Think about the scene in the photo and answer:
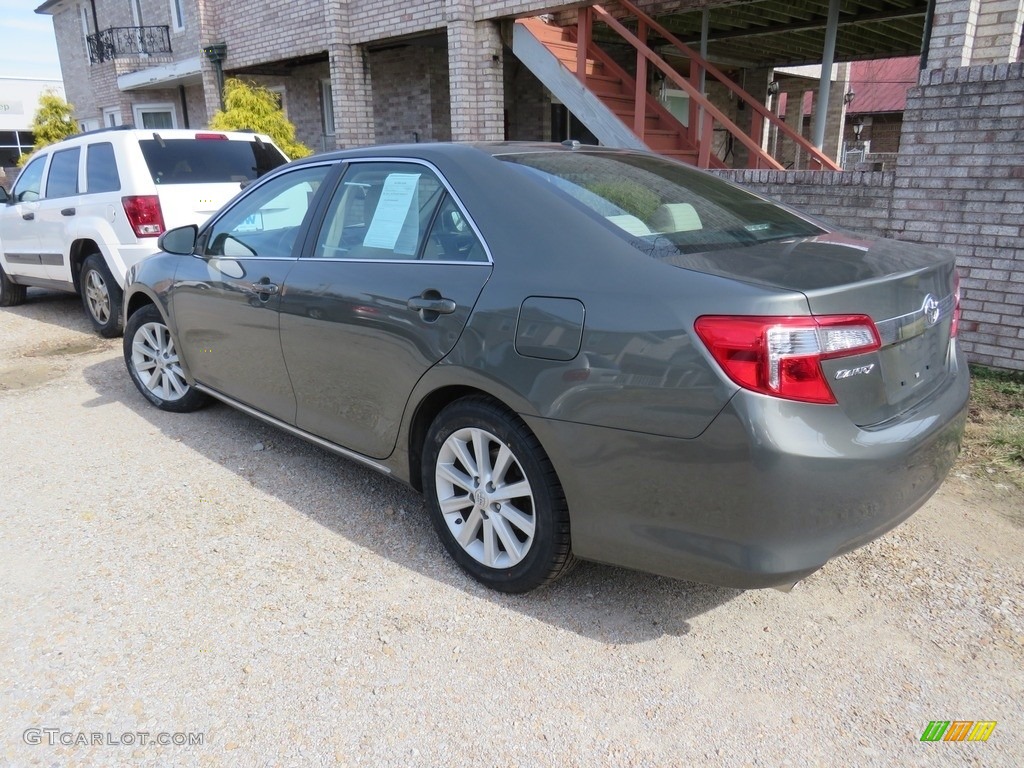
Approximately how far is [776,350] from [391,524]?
2040 mm

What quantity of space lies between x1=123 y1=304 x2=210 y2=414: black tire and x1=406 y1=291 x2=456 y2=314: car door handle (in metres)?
2.39

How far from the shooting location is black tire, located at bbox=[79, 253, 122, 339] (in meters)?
6.93

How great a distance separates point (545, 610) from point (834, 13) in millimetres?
8793

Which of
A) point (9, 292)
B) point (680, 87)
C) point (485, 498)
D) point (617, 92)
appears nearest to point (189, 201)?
point (9, 292)

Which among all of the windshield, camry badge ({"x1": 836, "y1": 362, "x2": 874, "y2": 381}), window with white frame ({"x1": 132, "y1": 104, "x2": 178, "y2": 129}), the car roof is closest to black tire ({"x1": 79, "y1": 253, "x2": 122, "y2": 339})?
the car roof

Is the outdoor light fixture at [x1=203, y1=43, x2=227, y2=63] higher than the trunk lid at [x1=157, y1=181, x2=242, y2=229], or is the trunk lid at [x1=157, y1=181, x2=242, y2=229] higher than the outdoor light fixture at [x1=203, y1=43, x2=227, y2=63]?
the outdoor light fixture at [x1=203, y1=43, x2=227, y2=63]

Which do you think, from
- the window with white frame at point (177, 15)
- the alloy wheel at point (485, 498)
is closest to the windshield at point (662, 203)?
the alloy wheel at point (485, 498)

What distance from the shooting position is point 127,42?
20.2 m

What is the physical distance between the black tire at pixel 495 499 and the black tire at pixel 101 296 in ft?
16.8

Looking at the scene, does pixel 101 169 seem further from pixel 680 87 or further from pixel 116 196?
pixel 680 87

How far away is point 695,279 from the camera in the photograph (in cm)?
232

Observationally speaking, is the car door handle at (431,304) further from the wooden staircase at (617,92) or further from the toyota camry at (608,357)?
the wooden staircase at (617,92)

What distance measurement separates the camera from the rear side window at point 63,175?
727cm

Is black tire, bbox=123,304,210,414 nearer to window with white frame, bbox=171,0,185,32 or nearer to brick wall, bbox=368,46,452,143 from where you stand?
brick wall, bbox=368,46,452,143
